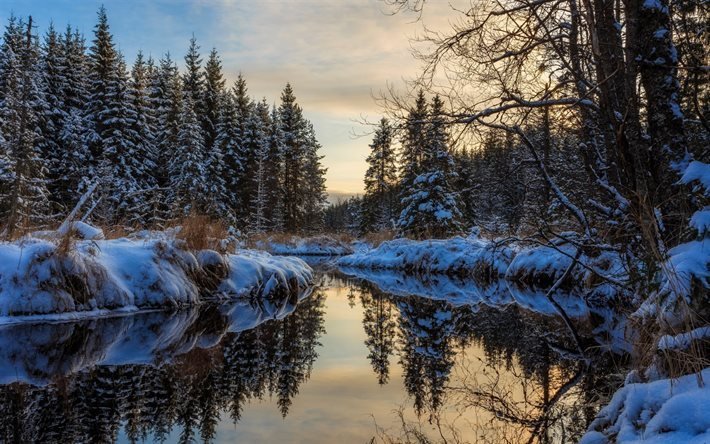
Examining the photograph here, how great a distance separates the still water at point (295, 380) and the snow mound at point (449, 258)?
25.7 feet

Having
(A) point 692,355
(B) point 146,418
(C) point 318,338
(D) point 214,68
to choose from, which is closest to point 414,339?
(C) point 318,338

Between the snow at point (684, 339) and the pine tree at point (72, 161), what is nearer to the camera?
the snow at point (684, 339)

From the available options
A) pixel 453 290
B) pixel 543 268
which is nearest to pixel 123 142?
pixel 453 290

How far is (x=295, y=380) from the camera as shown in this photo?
5.18 metres

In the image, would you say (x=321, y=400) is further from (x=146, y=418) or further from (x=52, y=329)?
(x=52, y=329)

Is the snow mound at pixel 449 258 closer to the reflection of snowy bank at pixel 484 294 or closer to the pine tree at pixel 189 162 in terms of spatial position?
the reflection of snowy bank at pixel 484 294

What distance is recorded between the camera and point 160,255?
9.76m

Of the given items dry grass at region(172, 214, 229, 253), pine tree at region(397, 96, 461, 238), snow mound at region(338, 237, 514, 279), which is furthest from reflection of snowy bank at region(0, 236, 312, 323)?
pine tree at region(397, 96, 461, 238)

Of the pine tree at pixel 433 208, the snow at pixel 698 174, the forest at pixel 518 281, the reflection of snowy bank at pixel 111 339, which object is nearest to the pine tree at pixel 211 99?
the pine tree at pixel 433 208

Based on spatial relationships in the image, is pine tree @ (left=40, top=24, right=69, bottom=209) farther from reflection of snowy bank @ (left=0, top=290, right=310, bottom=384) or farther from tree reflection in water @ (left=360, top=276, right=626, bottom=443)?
tree reflection in water @ (left=360, top=276, right=626, bottom=443)

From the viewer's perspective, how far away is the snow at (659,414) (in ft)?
7.39

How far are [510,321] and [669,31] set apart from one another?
5169 millimetres

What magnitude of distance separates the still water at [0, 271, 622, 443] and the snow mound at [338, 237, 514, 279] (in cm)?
782

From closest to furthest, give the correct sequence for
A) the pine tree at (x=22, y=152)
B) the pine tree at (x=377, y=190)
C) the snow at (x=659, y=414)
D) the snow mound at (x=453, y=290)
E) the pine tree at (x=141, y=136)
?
the snow at (x=659, y=414), the snow mound at (x=453, y=290), the pine tree at (x=22, y=152), the pine tree at (x=141, y=136), the pine tree at (x=377, y=190)
